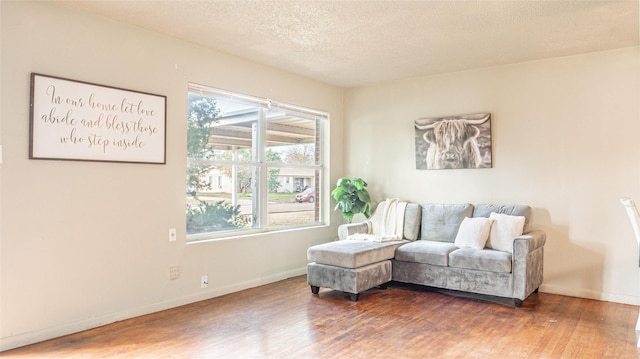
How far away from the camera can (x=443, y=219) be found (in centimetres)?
487

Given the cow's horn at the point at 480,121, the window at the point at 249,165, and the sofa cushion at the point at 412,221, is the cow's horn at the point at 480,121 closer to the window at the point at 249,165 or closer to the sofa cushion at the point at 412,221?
the sofa cushion at the point at 412,221

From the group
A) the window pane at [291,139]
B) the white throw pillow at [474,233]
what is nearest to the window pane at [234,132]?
the window pane at [291,139]

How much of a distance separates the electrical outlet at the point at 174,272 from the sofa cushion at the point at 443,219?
2757 millimetres

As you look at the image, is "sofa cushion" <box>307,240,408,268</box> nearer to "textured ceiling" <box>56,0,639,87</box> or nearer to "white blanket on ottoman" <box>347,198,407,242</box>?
"white blanket on ottoman" <box>347,198,407,242</box>

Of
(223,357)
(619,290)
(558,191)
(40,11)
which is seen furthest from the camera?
(558,191)

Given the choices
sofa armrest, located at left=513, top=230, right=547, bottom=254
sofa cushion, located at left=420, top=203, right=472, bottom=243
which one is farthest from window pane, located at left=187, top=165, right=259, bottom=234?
sofa armrest, located at left=513, top=230, right=547, bottom=254

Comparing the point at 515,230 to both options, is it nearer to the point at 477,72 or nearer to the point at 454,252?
the point at 454,252

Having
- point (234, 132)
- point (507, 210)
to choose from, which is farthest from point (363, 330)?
point (234, 132)

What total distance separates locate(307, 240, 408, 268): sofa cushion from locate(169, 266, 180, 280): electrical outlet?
131 centimetres

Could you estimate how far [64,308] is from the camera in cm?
318

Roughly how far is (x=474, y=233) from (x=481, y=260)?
38 centimetres

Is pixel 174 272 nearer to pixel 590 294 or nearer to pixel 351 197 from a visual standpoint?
pixel 351 197

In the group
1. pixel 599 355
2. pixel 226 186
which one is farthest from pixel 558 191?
pixel 226 186

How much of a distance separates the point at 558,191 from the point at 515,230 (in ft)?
2.48
